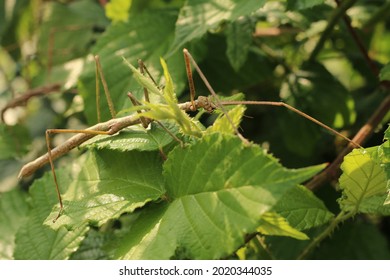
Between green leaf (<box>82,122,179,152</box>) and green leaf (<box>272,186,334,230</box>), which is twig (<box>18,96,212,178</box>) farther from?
green leaf (<box>272,186,334,230</box>)

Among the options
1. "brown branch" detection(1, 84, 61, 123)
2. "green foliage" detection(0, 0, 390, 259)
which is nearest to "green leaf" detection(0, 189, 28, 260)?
"green foliage" detection(0, 0, 390, 259)

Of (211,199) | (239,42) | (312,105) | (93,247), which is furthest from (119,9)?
(211,199)

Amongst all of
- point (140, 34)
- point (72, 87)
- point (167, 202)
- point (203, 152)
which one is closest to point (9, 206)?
point (72, 87)

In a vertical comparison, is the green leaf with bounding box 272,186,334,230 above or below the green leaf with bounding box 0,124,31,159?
above

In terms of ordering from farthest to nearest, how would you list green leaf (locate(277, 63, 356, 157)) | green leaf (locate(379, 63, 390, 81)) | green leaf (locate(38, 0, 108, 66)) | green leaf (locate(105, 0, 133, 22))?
1. green leaf (locate(38, 0, 108, 66))
2. green leaf (locate(105, 0, 133, 22))
3. green leaf (locate(277, 63, 356, 157))
4. green leaf (locate(379, 63, 390, 81))

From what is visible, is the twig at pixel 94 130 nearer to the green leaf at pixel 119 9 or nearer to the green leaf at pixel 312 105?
the green leaf at pixel 312 105

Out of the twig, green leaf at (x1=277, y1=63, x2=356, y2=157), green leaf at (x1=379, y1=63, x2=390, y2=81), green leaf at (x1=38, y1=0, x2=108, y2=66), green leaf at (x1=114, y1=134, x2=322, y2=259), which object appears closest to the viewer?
green leaf at (x1=114, y1=134, x2=322, y2=259)

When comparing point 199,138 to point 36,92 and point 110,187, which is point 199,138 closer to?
point 110,187

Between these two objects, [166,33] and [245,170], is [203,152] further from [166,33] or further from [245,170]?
[166,33]
